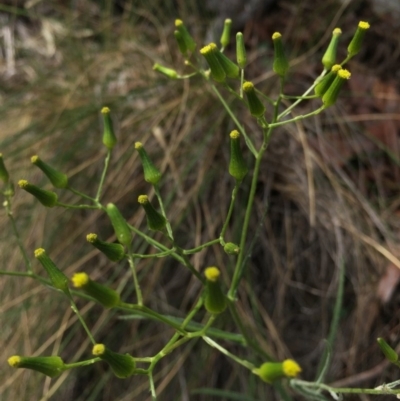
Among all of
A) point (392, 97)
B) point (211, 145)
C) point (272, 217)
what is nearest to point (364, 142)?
point (392, 97)

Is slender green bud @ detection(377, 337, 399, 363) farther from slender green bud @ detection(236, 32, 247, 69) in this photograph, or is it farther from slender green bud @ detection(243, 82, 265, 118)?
slender green bud @ detection(236, 32, 247, 69)

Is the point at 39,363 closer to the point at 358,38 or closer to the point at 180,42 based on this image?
the point at 180,42

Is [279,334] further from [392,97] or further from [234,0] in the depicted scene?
[234,0]

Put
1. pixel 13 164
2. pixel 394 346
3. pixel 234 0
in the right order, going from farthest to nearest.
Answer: pixel 234 0 → pixel 13 164 → pixel 394 346

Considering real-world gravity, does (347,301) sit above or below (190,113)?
below

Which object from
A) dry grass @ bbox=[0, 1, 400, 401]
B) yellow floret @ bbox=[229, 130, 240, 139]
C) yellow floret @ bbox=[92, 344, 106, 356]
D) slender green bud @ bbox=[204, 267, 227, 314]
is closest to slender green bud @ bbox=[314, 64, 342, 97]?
yellow floret @ bbox=[229, 130, 240, 139]

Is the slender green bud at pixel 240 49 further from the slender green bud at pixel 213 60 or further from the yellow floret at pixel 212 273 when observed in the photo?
the yellow floret at pixel 212 273

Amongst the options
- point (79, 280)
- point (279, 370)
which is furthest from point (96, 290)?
point (279, 370)
